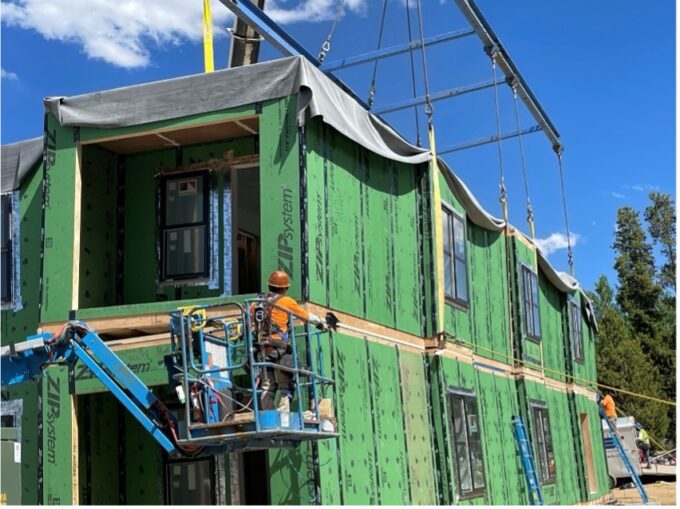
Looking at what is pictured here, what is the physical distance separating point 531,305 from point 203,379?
13.0m

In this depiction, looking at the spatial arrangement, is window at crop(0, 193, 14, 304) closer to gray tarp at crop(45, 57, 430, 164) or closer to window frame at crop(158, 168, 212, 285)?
gray tarp at crop(45, 57, 430, 164)

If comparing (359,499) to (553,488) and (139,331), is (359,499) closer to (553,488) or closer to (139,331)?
(139,331)

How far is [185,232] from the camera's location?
13.1 m

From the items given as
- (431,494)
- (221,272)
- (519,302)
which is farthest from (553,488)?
(221,272)

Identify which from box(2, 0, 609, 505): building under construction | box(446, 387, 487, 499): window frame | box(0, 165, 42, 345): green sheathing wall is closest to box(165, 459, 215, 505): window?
box(2, 0, 609, 505): building under construction

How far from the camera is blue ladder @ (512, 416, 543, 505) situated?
58.4 feet

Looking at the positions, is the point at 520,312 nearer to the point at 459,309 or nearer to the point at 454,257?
the point at 459,309

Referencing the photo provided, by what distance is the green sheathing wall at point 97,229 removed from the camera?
12.9 meters

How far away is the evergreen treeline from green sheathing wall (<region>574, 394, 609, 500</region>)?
866 inches

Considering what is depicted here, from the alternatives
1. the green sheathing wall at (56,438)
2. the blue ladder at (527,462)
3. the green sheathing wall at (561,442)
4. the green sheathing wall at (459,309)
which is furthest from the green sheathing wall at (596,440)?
the green sheathing wall at (56,438)

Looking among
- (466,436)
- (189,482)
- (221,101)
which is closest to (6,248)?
(221,101)

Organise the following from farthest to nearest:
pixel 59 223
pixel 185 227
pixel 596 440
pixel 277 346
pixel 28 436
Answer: pixel 596 440
pixel 185 227
pixel 28 436
pixel 59 223
pixel 277 346

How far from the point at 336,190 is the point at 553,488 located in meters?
11.2

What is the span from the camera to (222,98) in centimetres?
1200
